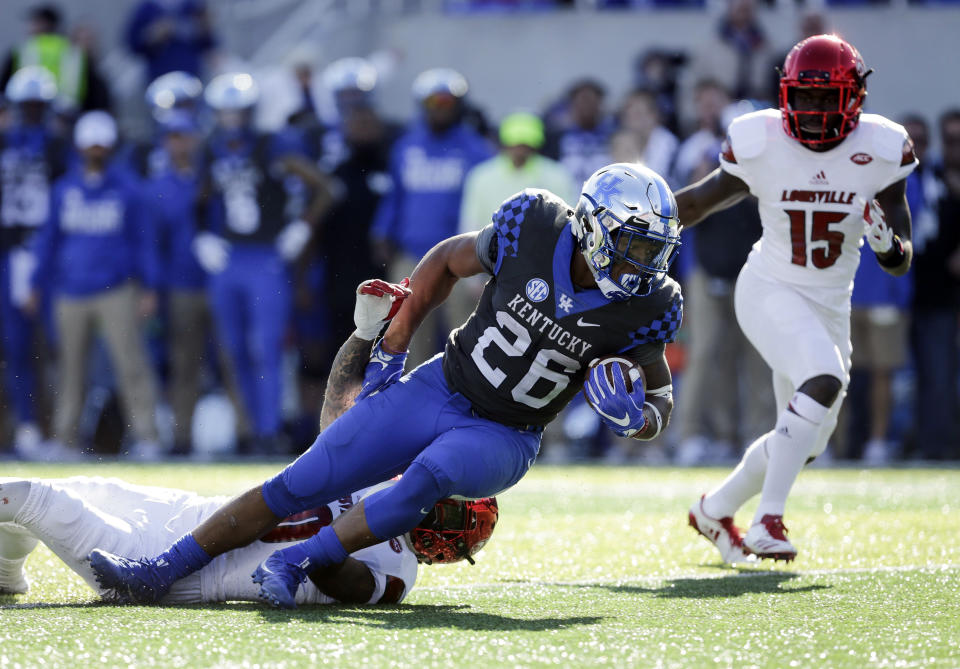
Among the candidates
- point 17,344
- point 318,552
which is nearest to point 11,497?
point 318,552

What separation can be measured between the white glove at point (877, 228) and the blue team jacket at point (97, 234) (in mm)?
5921

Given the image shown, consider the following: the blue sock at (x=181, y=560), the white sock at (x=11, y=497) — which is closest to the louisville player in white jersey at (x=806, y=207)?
the blue sock at (x=181, y=560)

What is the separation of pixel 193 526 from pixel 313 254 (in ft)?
19.0

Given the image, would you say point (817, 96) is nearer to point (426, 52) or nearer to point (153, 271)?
point (153, 271)

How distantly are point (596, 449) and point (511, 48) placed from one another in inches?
163

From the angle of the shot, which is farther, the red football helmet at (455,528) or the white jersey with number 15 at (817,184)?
the white jersey with number 15 at (817,184)

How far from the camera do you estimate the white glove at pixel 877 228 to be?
17.6ft

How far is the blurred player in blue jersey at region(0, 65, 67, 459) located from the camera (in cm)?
1043

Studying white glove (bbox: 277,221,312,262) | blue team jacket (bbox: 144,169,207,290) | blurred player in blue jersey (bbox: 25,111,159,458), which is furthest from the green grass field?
blue team jacket (bbox: 144,169,207,290)

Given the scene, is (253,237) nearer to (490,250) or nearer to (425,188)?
(425,188)

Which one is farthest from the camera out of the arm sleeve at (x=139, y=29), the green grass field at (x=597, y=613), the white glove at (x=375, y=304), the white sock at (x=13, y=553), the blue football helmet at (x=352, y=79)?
the arm sleeve at (x=139, y=29)

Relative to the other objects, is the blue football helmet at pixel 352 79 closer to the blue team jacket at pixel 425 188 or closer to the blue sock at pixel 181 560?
the blue team jacket at pixel 425 188

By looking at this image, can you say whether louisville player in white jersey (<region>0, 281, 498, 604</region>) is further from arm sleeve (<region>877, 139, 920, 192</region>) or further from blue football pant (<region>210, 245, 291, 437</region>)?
blue football pant (<region>210, 245, 291, 437</region>)

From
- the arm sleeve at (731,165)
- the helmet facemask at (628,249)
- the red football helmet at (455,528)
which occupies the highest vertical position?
the arm sleeve at (731,165)
